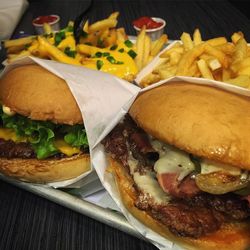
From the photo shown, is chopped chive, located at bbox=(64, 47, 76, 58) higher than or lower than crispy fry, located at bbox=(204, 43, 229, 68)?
lower

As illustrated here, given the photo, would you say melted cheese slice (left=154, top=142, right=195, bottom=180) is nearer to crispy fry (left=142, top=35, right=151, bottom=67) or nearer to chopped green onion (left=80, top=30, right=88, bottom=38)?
crispy fry (left=142, top=35, right=151, bottom=67)

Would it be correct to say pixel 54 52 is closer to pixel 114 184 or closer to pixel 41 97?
pixel 41 97

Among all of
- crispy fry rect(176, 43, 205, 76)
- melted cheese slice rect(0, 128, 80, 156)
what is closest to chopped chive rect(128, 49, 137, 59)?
crispy fry rect(176, 43, 205, 76)

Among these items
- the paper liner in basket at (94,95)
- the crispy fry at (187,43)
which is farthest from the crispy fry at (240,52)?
the paper liner in basket at (94,95)

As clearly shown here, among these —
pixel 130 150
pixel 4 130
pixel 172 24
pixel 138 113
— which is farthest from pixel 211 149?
pixel 172 24

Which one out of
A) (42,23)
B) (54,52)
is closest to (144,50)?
(54,52)
